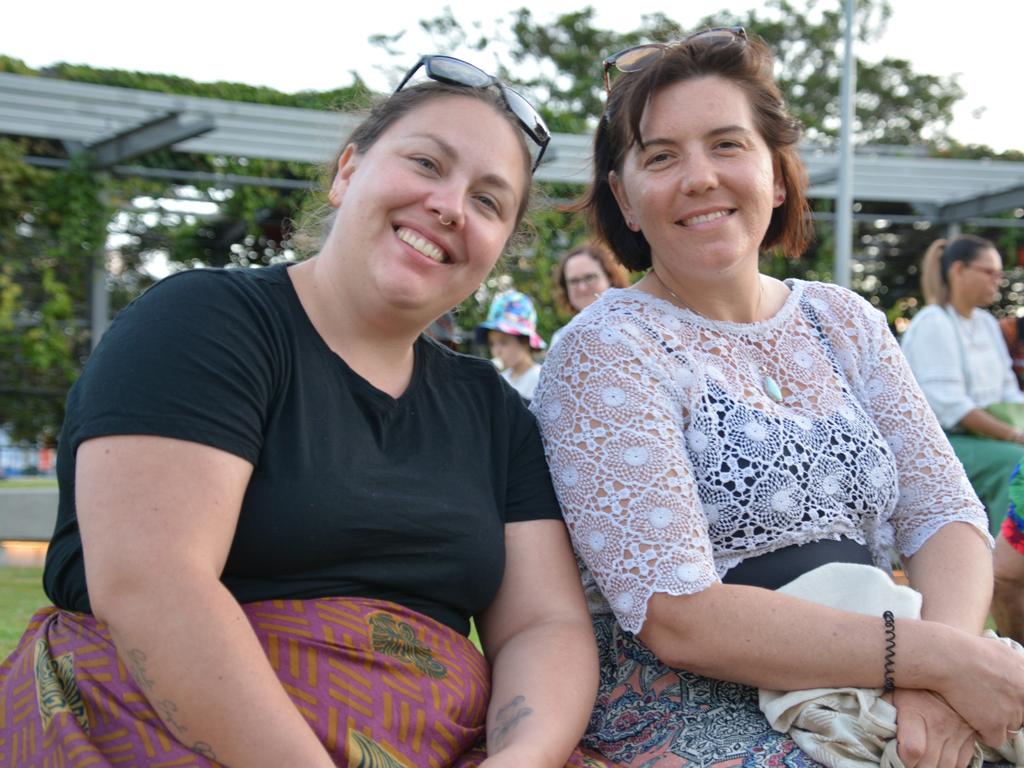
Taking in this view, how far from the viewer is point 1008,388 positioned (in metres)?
6.41

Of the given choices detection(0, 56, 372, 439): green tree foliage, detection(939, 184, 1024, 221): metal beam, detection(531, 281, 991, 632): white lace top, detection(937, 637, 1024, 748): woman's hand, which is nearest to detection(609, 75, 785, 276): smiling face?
detection(531, 281, 991, 632): white lace top

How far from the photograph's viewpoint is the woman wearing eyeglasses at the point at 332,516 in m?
1.53

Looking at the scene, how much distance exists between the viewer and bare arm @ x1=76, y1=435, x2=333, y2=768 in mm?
1517

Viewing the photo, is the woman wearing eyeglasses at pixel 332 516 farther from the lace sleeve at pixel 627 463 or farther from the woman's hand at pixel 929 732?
the woman's hand at pixel 929 732

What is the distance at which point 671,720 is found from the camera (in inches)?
79.0

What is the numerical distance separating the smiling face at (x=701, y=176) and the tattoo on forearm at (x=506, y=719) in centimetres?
103

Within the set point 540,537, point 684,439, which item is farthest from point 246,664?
point 684,439

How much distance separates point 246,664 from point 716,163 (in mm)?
1467

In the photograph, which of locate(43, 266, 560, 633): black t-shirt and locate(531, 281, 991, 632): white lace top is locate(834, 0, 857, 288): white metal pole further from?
locate(43, 266, 560, 633): black t-shirt

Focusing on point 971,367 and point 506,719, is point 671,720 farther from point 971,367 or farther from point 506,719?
point 971,367

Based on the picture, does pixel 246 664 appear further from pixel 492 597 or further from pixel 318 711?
pixel 492 597

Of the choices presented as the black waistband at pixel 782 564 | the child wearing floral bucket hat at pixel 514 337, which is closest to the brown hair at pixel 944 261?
the child wearing floral bucket hat at pixel 514 337

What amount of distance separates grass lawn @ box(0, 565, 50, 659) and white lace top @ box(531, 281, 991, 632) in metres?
1.83

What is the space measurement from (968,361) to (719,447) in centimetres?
471
